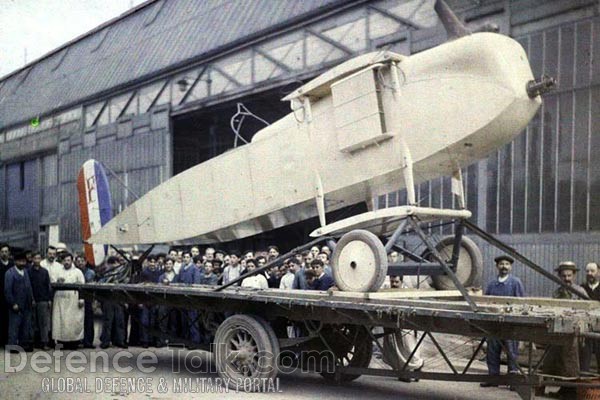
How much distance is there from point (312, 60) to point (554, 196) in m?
7.00

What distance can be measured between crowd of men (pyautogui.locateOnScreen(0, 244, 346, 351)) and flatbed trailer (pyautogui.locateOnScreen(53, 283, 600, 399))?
2.02 meters

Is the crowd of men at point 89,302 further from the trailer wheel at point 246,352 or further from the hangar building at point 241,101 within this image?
the trailer wheel at point 246,352

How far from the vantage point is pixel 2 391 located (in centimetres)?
809

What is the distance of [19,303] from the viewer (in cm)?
1128

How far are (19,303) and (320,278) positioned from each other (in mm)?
5382

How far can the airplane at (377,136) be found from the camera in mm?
6801

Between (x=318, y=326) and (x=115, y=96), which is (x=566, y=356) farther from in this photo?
(x=115, y=96)

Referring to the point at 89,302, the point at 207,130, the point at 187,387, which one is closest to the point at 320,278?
the point at 187,387

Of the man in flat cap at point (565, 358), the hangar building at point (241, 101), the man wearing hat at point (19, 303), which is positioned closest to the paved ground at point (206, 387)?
the man in flat cap at point (565, 358)

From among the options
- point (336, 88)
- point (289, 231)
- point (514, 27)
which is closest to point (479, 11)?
point (514, 27)

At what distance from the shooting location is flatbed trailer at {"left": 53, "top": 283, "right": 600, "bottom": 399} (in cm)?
571

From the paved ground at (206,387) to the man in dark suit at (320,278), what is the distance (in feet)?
4.24

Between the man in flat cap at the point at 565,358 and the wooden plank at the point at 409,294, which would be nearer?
the man in flat cap at the point at 565,358

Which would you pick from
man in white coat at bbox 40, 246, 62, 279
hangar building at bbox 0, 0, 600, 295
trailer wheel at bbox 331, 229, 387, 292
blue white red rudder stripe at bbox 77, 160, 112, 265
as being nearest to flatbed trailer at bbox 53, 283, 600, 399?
trailer wheel at bbox 331, 229, 387, 292
